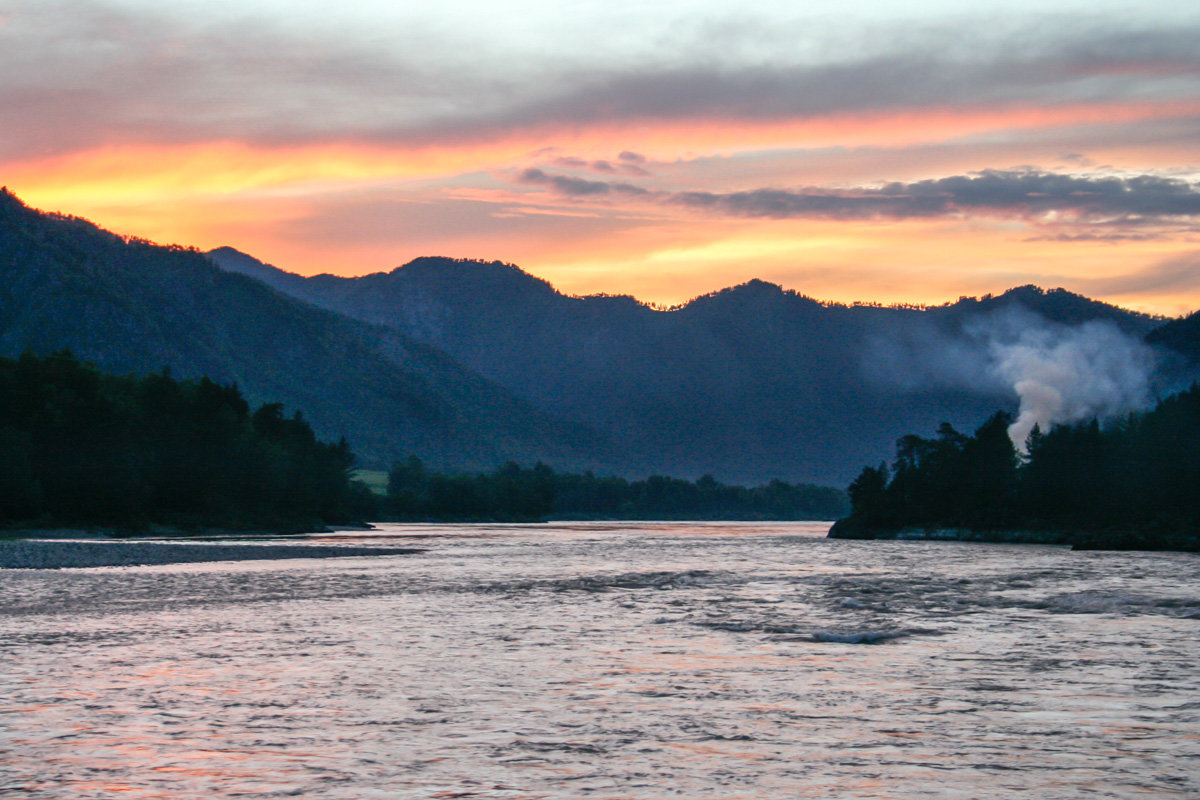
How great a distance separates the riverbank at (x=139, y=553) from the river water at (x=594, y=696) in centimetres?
2469

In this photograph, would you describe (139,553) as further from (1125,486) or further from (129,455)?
(1125,486)

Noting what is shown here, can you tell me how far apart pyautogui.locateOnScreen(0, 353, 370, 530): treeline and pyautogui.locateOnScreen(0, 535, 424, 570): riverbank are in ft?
28.1

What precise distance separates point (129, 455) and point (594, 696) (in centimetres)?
12744

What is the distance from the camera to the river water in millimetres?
21031

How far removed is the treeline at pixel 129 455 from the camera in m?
136

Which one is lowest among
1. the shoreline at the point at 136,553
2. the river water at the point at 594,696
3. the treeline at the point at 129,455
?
the shoreline at the point at 136,553

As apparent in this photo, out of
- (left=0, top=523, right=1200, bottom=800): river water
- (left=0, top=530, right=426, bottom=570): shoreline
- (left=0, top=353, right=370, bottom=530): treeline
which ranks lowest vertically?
(left=0, top=530, right=426, bottom=570): shoreline

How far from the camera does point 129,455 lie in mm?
142750

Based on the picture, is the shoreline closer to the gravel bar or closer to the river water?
the gravel bar

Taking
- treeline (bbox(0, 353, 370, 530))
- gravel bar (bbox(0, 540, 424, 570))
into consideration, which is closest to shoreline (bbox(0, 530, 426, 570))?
gravel bar (bbox(0, 540, 424, 570))

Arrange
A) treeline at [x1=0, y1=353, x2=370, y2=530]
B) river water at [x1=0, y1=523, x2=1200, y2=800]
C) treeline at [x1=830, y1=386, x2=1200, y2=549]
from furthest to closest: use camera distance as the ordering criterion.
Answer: treeline at [x1=830, y1=386, x2=1200, y2=549] → treeline at [x1=0, y1=353, x2=370, y2=530] → river water at [x1=0, y1=523, x2=1200, y2=800]

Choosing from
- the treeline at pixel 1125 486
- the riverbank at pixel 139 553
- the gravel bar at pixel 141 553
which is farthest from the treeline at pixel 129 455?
the treeline at pixel 1125 486

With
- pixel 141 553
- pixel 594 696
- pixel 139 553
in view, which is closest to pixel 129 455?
pixel 141 553

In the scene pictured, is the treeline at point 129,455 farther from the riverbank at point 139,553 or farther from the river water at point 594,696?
the river water at point 594,696
